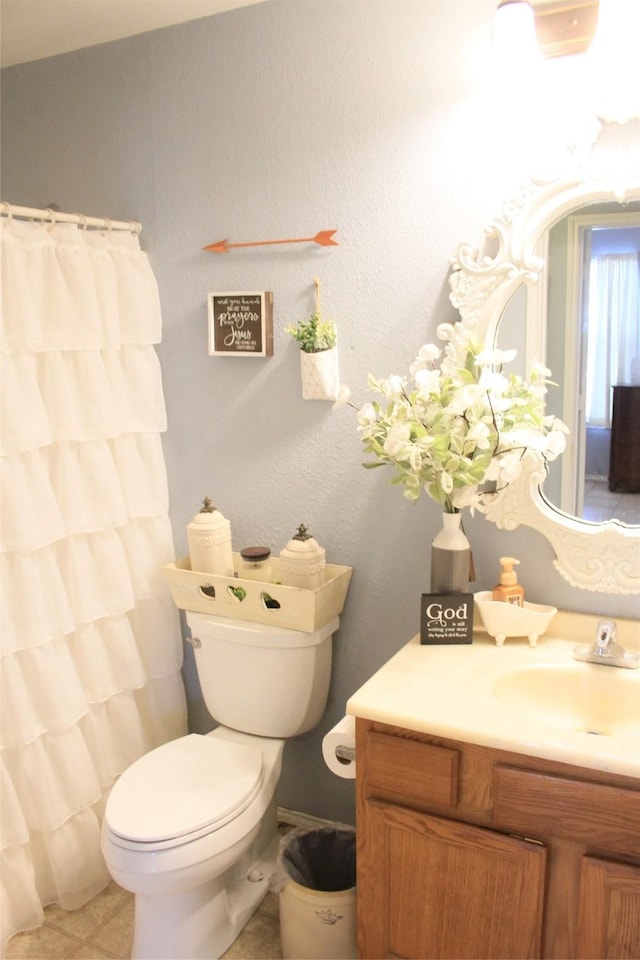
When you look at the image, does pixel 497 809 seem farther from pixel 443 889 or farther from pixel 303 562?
pixel 303 562

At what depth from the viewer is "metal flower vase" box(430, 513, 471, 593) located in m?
1.81

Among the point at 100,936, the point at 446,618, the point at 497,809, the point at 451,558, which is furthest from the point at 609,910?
the point at 100,936

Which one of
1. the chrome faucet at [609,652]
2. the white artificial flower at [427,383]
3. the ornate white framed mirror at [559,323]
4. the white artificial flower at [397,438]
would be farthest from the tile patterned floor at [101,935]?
the white artificial flower at [427,383]

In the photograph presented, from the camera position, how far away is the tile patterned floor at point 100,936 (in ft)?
6.45

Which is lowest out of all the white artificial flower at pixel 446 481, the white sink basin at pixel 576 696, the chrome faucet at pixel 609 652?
the white sink basin at pixel 576 696

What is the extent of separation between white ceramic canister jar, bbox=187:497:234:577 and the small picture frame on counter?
0.67 meters

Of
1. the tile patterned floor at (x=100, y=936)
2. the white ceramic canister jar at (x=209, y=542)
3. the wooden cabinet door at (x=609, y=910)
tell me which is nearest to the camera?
the wooden cabinet door at (x=609, y=910)

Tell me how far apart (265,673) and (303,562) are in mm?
330

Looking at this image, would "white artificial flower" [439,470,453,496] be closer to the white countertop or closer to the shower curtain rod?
the white countertop

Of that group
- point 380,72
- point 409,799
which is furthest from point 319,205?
point 409,799

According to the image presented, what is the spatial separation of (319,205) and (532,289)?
627mm

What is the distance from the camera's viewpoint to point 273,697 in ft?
6.87

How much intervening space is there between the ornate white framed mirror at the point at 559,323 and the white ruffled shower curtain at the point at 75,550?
1.00m

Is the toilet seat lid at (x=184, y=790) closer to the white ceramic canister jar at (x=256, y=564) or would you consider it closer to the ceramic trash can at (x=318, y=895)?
the ceramic trash can at (x=318, y=895)
